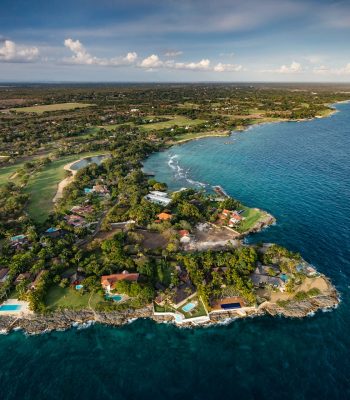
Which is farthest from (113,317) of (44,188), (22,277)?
(44,188)

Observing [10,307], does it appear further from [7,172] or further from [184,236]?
[7,172]

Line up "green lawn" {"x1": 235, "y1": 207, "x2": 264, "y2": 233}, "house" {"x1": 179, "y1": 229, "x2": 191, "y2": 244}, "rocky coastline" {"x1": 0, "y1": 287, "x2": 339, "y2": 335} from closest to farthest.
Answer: "rocky coastline" {"x1": 0, "y1": 287, "x2": 339, "y2": 335}, "house" {"x1": 179, "y1": 229, "x2": 191, "y2": 244}, "green lawn" {"x1": 235, "y1": 207, "x2": 264, "y2": 233}

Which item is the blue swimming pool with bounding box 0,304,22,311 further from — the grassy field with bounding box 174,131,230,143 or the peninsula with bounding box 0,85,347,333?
the grassy field with bounding box 174,131,230,143

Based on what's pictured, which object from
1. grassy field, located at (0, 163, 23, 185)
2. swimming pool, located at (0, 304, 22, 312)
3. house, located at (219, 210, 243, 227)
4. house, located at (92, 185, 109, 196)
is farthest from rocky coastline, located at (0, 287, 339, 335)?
grassy field, located at (0, 163, 23, 185)

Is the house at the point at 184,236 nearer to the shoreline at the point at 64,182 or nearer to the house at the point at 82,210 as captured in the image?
the house at the point at 82,210

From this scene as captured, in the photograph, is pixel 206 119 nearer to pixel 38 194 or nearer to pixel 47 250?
pixel 38 194

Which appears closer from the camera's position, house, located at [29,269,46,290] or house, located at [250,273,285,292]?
house, located at [29,269,46,290]
